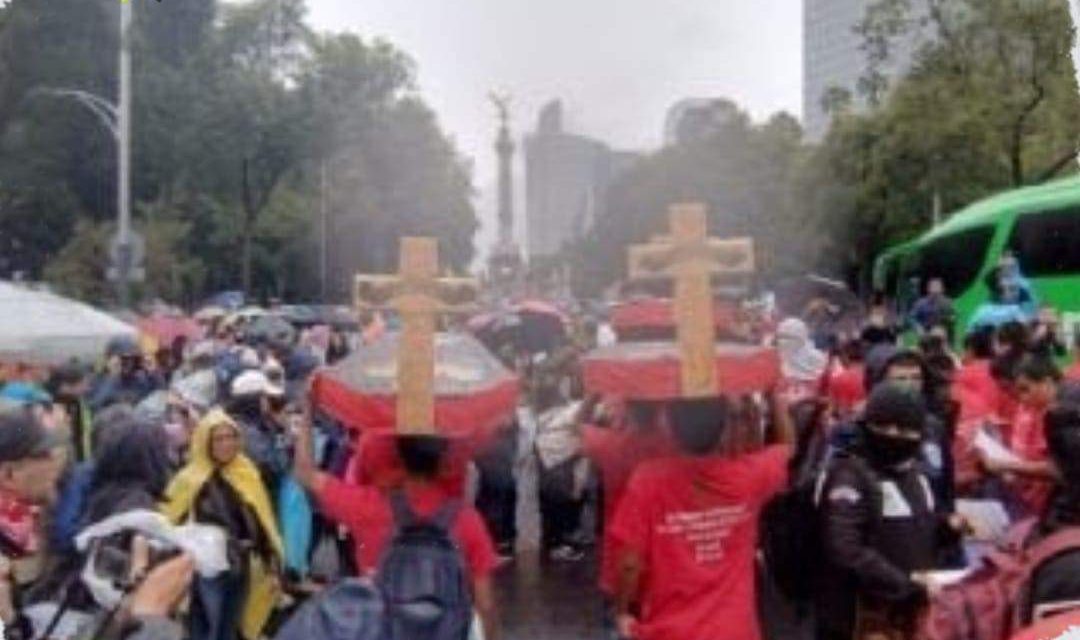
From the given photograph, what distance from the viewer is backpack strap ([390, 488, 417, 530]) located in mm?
5652

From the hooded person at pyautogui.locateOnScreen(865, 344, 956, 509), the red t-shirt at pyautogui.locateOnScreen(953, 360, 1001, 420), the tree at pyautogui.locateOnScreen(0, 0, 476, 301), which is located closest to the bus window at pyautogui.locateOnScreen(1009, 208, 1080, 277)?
the red t-shirt at pyautogui.locateOnScreen(953, 360, 1001, 420)

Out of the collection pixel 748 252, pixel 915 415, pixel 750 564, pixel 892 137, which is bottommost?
pixel 750 564

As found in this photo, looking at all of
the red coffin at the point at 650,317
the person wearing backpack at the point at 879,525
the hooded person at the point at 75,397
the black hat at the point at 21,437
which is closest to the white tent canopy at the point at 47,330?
the hooded person at the point at 75,397

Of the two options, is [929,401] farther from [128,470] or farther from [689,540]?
[128,470]

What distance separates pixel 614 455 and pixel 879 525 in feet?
3.34

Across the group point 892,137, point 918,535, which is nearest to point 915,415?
point 918,535

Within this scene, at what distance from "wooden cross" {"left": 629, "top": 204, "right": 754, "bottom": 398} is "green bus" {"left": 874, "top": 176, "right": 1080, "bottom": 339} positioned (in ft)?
57.9

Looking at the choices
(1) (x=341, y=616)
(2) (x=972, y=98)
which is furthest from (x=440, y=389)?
(2) (x=972, y=98)

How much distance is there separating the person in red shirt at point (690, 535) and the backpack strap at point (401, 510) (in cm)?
58

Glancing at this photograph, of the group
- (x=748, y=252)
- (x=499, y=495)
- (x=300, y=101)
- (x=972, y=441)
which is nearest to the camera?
(x=748, y=252)

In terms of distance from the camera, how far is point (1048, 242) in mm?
26750

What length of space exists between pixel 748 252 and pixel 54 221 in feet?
171

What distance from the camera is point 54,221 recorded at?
183ft

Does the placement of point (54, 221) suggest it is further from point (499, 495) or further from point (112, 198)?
point (499, 495)
